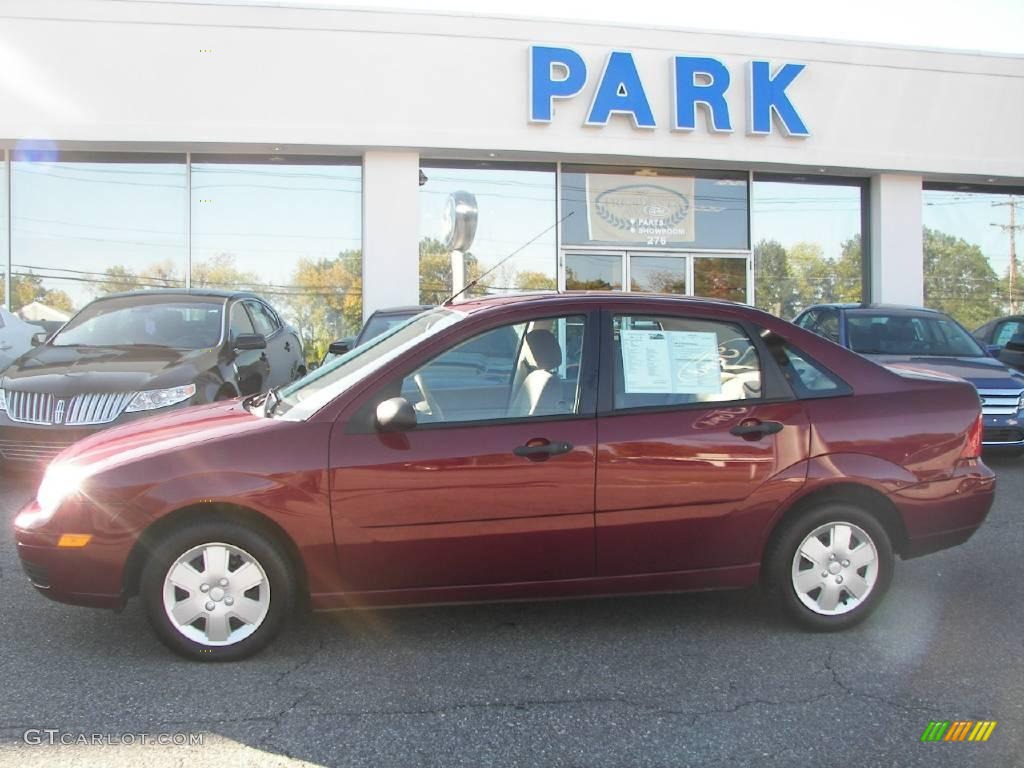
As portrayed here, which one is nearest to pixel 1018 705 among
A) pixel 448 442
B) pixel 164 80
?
pixel 448 442

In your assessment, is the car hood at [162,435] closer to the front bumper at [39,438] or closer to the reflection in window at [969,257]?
the front bumper at [39,438]

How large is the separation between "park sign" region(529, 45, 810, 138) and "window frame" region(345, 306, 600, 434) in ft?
31.6

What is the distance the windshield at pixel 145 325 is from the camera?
25.3ft

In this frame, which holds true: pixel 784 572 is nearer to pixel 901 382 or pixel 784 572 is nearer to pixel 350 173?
pixel 901 382

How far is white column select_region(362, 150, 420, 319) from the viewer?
1334cm

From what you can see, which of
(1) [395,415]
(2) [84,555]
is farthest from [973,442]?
(2) [84,555]

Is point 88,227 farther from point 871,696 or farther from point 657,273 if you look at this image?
point 871,696

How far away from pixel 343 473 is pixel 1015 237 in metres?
16.6

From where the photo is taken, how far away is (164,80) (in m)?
12.6

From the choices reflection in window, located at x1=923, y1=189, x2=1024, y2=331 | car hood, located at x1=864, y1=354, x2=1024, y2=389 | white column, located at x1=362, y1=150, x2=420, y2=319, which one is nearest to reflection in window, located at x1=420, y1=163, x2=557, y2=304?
white column, located at x1=362, y1=150, x2=420, y2=319

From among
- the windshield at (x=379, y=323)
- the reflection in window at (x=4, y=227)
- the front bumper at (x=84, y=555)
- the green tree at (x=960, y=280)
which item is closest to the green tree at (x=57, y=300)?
the reflection in window at (x=4, y=227)

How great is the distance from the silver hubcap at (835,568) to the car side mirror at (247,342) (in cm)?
506

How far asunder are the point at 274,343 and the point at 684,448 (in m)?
6.25

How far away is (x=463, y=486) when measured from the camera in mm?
3744
